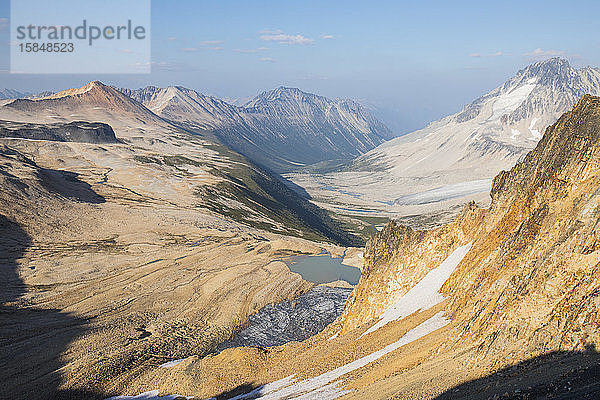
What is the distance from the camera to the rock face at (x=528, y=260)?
69.8 feet

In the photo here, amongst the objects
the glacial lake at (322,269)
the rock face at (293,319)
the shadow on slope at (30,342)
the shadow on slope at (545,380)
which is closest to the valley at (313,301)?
the shadow on slope at (545,380)

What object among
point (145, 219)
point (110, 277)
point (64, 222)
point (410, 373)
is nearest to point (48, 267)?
point (110, 277)

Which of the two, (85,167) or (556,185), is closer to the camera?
(556,185)

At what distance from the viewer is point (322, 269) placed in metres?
96.6

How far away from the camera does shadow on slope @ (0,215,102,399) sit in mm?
39875

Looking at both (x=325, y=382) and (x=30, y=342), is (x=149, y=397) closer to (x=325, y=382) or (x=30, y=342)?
(x=30, y=342)

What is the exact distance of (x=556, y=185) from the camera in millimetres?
31984

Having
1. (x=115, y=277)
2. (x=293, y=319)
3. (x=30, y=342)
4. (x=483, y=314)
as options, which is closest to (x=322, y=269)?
(x=293, y=319)

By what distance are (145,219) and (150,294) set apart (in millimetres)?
43690

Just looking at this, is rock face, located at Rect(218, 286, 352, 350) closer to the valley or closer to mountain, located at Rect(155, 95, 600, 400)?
the valley

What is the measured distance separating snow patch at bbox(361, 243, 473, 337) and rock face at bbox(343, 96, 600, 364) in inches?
47.4

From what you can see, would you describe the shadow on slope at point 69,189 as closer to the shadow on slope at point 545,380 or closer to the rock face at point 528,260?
the rock face at point 528,260

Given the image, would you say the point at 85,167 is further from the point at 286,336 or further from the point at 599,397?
the point at 599,397

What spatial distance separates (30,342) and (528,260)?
52.2 metres
